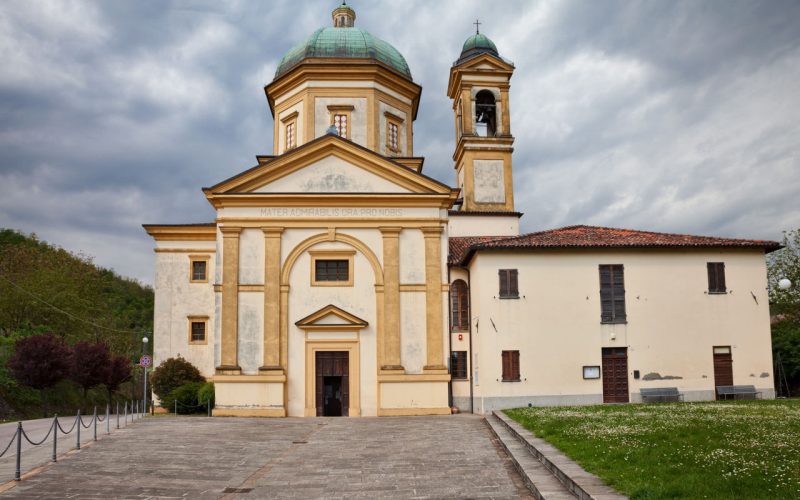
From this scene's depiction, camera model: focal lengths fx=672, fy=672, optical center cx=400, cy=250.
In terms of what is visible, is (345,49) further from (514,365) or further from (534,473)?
(534,473)

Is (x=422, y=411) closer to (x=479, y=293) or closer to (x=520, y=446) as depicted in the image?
(x=479, y=293)

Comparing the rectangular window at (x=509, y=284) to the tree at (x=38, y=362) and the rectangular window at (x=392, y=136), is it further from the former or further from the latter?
the tree at (x=38, y=362)

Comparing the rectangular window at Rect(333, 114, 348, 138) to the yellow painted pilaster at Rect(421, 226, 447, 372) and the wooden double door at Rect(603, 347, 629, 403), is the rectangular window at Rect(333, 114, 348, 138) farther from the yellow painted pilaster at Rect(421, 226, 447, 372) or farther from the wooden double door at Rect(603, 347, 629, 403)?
the wooden double door at Rect(603, 347, 629, 403)

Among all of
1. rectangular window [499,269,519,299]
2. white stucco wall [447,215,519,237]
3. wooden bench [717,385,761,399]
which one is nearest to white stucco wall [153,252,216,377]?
white stucco wall [447,215,519,237]

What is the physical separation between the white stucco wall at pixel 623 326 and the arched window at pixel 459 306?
5.98 ft

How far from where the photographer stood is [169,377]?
27578mm

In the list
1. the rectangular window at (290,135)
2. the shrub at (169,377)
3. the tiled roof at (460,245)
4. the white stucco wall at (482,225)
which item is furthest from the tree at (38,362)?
the white stucco wall at (482,225)

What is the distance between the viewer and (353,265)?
26062 millimetres

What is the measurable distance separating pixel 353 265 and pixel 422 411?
241 inches

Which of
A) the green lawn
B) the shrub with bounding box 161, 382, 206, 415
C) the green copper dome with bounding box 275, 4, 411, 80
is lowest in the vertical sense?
the shrub with bounding box 161, 382, 206, 415

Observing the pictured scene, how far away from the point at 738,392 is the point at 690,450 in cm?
1641

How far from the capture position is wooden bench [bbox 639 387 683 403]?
23594 millimetres

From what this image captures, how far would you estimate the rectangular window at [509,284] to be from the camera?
2436cm

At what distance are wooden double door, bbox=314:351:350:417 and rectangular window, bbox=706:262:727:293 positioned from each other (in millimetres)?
13736
